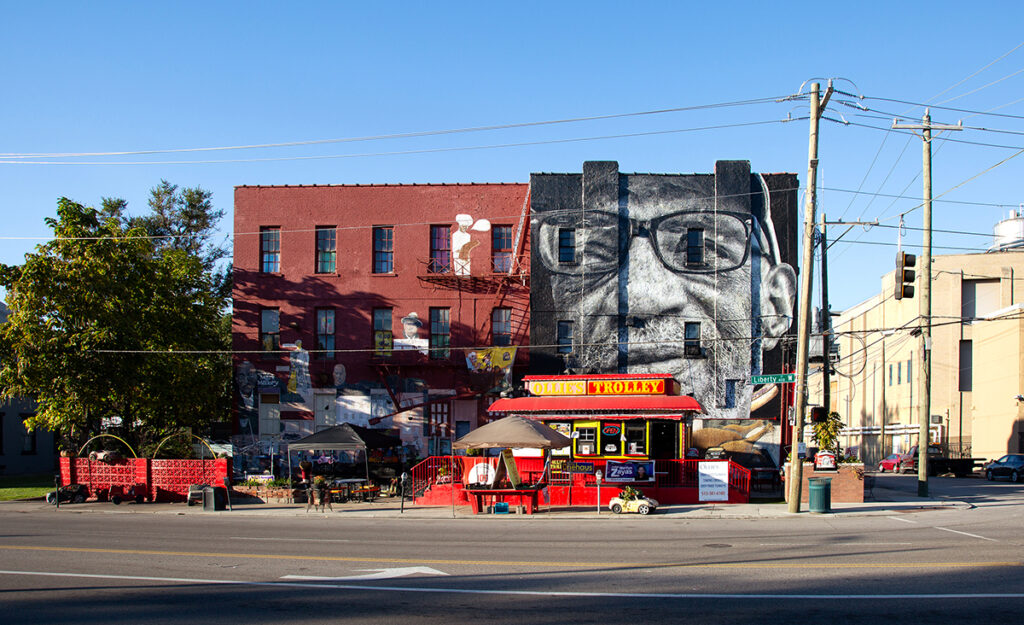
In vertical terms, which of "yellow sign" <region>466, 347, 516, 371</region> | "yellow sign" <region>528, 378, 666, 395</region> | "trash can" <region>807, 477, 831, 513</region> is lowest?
"trash can" <region>807, 477, 831, 513</region>

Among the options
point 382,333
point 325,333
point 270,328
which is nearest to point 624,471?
point 382,333

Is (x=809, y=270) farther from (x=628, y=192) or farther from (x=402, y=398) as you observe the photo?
(x=402, y=398)

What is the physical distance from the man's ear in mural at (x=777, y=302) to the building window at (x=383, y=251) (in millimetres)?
15686

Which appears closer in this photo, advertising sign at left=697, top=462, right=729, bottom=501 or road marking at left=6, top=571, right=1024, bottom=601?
road marking at left=6, top=571, right=1024, bottom=601

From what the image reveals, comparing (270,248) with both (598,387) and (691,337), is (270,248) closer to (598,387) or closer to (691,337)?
(598,387)

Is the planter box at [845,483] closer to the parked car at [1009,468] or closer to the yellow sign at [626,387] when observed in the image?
the yellow sign at [626,387]

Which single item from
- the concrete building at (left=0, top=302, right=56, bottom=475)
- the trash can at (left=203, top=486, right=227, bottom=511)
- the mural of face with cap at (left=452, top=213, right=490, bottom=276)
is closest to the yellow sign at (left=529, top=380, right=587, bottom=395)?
the mural of face with cap at (left=452, top=213, right=490, bottom=276)

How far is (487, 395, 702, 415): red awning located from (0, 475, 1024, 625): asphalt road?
8.27m

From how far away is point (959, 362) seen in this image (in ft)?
192

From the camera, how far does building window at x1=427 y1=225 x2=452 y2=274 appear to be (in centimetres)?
3662

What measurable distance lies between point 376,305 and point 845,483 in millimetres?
19904

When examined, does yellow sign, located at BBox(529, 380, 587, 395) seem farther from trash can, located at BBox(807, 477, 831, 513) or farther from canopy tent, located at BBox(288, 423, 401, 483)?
trash can, located at BBox(807, 477, 831, 513)

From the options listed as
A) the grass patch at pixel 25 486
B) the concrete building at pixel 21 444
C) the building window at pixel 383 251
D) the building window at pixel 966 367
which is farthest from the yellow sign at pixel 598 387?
the building window at pixel 966 367

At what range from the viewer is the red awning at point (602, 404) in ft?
95.1
